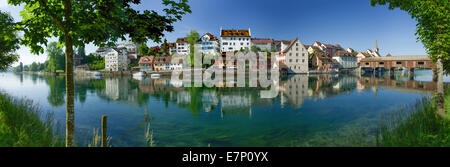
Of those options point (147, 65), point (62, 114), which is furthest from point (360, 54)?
point (62, 114)

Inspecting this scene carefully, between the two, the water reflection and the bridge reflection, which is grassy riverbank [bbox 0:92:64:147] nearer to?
the bridge reflection

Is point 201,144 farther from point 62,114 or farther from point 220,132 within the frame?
point 62,114

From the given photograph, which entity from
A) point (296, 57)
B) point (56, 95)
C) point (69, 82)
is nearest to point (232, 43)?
point (296, 57)

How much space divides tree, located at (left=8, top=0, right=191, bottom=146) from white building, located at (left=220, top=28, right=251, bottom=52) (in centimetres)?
10060

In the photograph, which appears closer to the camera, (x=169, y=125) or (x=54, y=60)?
(x=169, y=125)

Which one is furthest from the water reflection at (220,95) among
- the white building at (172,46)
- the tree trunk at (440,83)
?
the white building at (172,46)

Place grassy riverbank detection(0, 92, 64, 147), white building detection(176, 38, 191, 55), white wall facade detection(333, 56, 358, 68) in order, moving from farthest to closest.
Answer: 1. white building detection(176, 38, 191, 55)
2. white wall facade detection(333, 56, 358, 68)
3. grassy riverbank detection(0, 92, 64, 147)

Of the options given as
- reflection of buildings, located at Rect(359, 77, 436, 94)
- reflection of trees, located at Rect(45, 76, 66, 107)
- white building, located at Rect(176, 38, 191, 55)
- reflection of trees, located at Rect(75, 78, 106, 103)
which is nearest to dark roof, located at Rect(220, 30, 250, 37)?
white building, located at Rect(176, 38, 191, 55)

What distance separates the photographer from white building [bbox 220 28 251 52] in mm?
105125

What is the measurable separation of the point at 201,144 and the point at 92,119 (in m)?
10.0

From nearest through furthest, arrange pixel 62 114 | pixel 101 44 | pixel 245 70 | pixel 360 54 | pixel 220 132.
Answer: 1. pixel 101 44
2. pixel 220 132
3. pixel 62 114
4. pixel 245 70
5. pixel 360 54

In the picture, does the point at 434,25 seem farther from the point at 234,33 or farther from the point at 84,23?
the point at 234,33

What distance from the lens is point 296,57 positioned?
8288 centimetres
